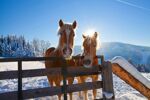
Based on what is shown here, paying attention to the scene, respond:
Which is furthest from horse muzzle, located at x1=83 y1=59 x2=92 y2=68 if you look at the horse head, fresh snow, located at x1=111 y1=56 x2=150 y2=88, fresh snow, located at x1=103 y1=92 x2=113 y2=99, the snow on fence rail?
fresh snow, located at x1=111 y1=56 x2=150 y2=88

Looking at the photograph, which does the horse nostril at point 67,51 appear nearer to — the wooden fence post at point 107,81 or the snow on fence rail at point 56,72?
the snow on fence rail at point 56,72

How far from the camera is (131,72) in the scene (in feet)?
25.5

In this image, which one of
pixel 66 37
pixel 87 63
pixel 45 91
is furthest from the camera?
pixel 87 63

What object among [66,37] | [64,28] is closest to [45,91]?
[66,37]

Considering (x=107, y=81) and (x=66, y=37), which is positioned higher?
(x=66, y=37)

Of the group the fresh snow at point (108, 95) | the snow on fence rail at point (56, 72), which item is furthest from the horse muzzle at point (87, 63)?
the fresh snow at point (108, 95)

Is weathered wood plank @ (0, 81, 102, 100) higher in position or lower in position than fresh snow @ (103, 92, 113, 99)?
higher

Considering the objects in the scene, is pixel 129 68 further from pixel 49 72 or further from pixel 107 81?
pixel 49 72

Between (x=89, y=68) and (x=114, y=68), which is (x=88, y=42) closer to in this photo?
(x=89, y=68)

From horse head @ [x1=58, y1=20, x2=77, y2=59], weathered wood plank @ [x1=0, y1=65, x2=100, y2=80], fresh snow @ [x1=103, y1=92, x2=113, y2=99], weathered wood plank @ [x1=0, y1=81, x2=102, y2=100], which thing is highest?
horse head @ [x1=58, y1=20, x2=77, y2=59]

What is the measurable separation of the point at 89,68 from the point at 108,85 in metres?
0.70

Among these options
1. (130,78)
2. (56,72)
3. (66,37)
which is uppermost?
(66,37)

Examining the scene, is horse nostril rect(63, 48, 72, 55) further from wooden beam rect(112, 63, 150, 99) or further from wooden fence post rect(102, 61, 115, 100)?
wooden beam rect(112, 63, 150, 99)

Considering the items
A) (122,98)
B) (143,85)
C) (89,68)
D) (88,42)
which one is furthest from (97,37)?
(122,98)
